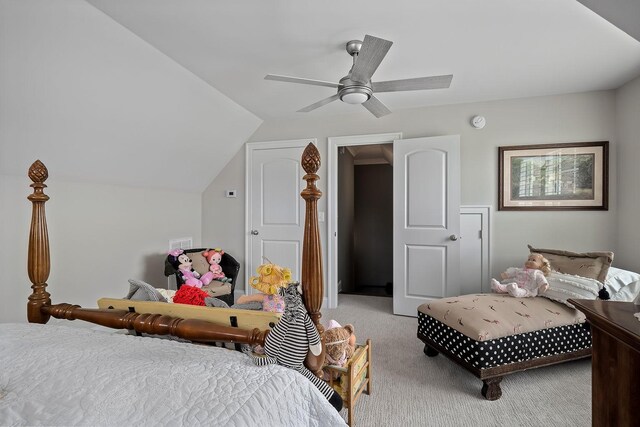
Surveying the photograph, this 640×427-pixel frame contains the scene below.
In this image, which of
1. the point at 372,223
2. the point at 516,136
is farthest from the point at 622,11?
the point at 372,223

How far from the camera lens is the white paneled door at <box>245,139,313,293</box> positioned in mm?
3969

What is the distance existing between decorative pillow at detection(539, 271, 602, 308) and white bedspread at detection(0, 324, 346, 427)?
225cm

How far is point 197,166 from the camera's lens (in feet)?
12.7

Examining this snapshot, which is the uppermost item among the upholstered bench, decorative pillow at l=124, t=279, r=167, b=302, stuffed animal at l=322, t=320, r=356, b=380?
decorative pillow at l=124, t=279, r=167, b=302

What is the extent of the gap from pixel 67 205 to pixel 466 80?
3.73m

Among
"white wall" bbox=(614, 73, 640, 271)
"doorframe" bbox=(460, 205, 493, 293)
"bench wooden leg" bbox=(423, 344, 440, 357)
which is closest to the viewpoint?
"bench wooden leg" bbox=(423, 344, 440, 357)

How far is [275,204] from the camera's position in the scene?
4059 mm

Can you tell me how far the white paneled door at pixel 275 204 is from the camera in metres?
3.97

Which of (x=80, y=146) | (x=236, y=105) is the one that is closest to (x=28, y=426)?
(x=80, y=146)

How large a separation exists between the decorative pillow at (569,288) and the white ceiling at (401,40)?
173cm

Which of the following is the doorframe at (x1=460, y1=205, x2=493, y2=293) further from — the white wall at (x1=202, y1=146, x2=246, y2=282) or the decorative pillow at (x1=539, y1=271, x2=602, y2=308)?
the white wall at (x1=202, y1=146, x2=246, y2=282)

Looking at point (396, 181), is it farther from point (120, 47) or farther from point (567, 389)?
point (120, 47)

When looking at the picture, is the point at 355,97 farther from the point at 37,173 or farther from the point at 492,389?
the point at 492,389

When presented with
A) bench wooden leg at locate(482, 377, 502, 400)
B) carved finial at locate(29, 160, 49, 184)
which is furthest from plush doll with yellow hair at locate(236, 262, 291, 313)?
bench wooden leg at locate(482, 377, 502, 400)
